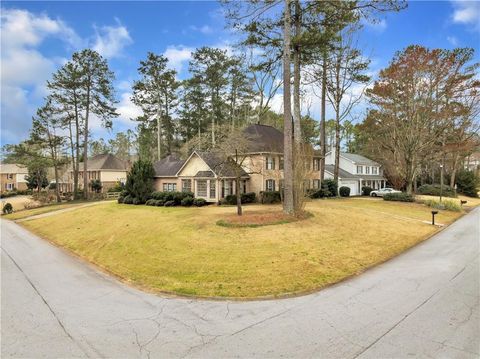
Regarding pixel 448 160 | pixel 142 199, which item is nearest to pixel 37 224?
pixel 142 199

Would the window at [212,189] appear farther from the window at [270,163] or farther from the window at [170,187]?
the window at [270,163]

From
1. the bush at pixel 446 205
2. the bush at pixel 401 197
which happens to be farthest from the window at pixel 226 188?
the bush at pixel 446 205

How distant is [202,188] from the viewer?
94.6ft

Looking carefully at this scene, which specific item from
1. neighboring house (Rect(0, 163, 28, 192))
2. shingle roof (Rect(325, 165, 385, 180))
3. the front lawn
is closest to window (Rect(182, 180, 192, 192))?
the front lawn

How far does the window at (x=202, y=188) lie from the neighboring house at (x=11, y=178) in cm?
5970

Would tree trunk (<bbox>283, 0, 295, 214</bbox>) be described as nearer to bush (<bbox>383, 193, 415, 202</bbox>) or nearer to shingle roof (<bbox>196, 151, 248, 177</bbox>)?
shingle roof (<bbox>196, 151, 248, 177</bbox>)

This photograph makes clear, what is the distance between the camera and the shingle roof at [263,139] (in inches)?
1136

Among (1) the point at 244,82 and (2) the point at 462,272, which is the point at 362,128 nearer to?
(1) the point at 244,82

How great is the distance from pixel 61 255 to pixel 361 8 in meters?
20.3

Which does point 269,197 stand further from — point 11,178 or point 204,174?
point 11,178

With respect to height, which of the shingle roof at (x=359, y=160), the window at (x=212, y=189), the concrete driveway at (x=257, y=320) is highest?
the shingle roof at (x=359, y=160)

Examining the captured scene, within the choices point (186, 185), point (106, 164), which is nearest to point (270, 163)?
point (186, 185)

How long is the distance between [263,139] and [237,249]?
62.4 feet

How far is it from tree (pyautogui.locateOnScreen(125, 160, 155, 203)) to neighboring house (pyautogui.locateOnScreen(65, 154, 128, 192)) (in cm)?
2374
